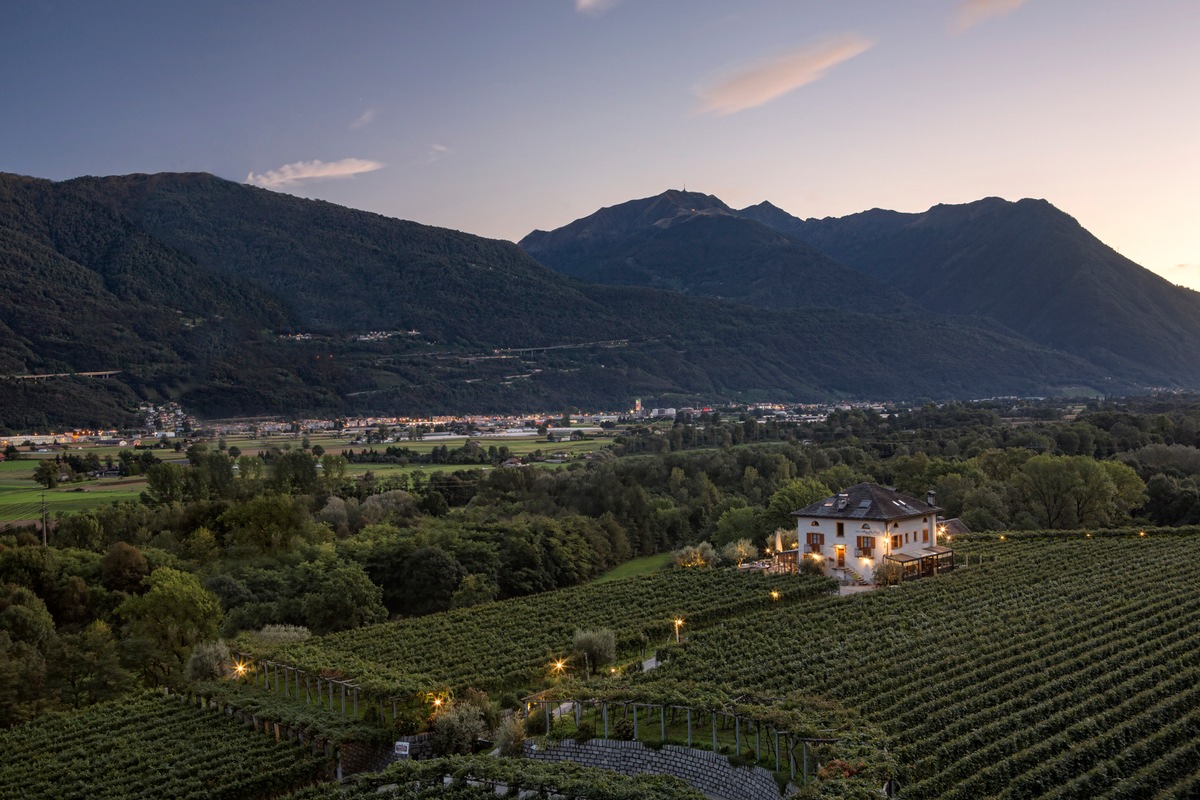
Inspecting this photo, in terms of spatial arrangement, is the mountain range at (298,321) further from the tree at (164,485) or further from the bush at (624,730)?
the bush at (624,730)

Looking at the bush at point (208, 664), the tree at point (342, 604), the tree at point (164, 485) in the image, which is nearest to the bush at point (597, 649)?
the bush at point (208, 664)

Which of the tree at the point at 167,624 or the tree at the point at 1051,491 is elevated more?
the tree at the point at 1051,491

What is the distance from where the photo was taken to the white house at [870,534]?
1797 inches

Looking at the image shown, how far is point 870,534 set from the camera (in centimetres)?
4619

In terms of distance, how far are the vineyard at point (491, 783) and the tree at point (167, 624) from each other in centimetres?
1943

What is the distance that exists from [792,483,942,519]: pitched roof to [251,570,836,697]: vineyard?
3.91 metres

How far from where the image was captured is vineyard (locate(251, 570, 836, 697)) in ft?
110

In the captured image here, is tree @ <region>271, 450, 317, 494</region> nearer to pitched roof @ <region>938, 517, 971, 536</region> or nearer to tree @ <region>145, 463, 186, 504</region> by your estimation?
tree @ <region>145, 463, 186, 504</region>

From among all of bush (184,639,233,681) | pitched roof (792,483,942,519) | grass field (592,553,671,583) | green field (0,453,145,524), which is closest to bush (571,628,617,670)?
bush (184,639,233,681)

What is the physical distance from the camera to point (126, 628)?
141ft

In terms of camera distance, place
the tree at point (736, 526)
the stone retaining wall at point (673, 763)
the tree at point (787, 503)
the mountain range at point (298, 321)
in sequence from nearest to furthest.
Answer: the stone retaining wall at point (673, 763) → the tree at point (787, 503) → the tree at point (736, 526) → the mountain range at point (298, 321)

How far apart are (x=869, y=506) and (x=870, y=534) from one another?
1.47m

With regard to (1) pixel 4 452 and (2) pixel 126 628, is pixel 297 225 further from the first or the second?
(2) pixel 126 628

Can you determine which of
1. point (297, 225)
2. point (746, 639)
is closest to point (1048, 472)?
point (746, 639)
